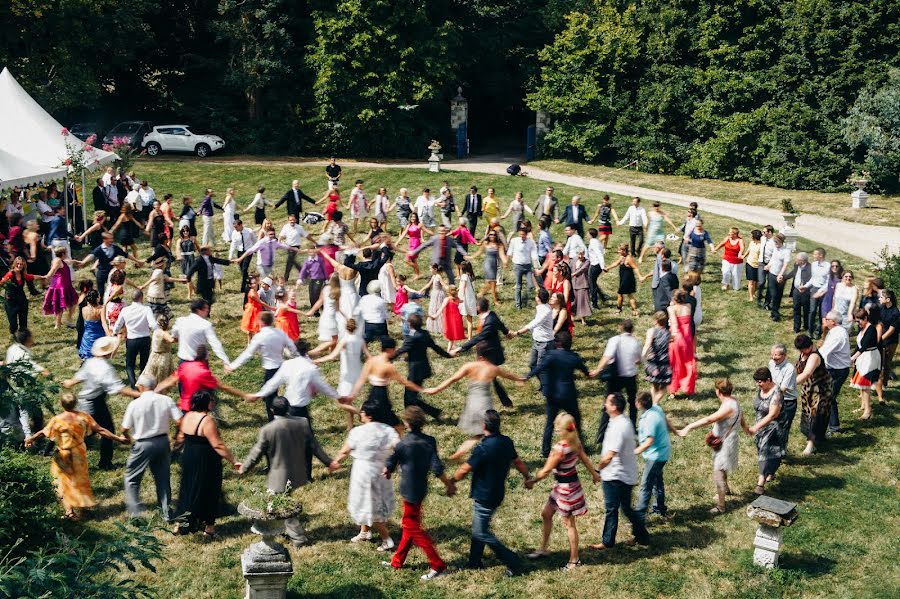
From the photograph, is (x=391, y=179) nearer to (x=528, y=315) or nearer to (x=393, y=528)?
(x=528, y=315)

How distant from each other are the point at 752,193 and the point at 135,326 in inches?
961

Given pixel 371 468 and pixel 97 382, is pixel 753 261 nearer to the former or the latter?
pixel 371 468

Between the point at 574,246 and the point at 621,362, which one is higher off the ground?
the point at 574,246

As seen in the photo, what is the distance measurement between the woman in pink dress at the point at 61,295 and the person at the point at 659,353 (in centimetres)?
1125

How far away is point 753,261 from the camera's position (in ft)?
65.8

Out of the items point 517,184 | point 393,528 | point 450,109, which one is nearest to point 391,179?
point 517,184

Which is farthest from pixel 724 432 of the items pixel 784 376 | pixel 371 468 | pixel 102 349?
pixel 102 349

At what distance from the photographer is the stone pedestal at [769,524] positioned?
34.8 ft

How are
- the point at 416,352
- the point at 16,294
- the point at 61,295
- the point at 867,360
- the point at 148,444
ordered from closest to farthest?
the point at 148,444 → the point at 416,352 → the point at 867,360 → the point at 16,294 → the point at 61,295

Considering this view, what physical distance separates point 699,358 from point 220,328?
9106 mm

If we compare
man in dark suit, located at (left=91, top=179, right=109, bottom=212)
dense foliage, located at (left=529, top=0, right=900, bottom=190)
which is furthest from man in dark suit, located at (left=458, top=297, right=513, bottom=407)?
dense foliage, located at (left=529, top=0, right=900, bottom=190)

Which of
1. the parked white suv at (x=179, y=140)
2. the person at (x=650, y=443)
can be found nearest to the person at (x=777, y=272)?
the person at (x=650, y=443)

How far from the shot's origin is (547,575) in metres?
10.6

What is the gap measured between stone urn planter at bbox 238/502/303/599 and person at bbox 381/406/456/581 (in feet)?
4.09
